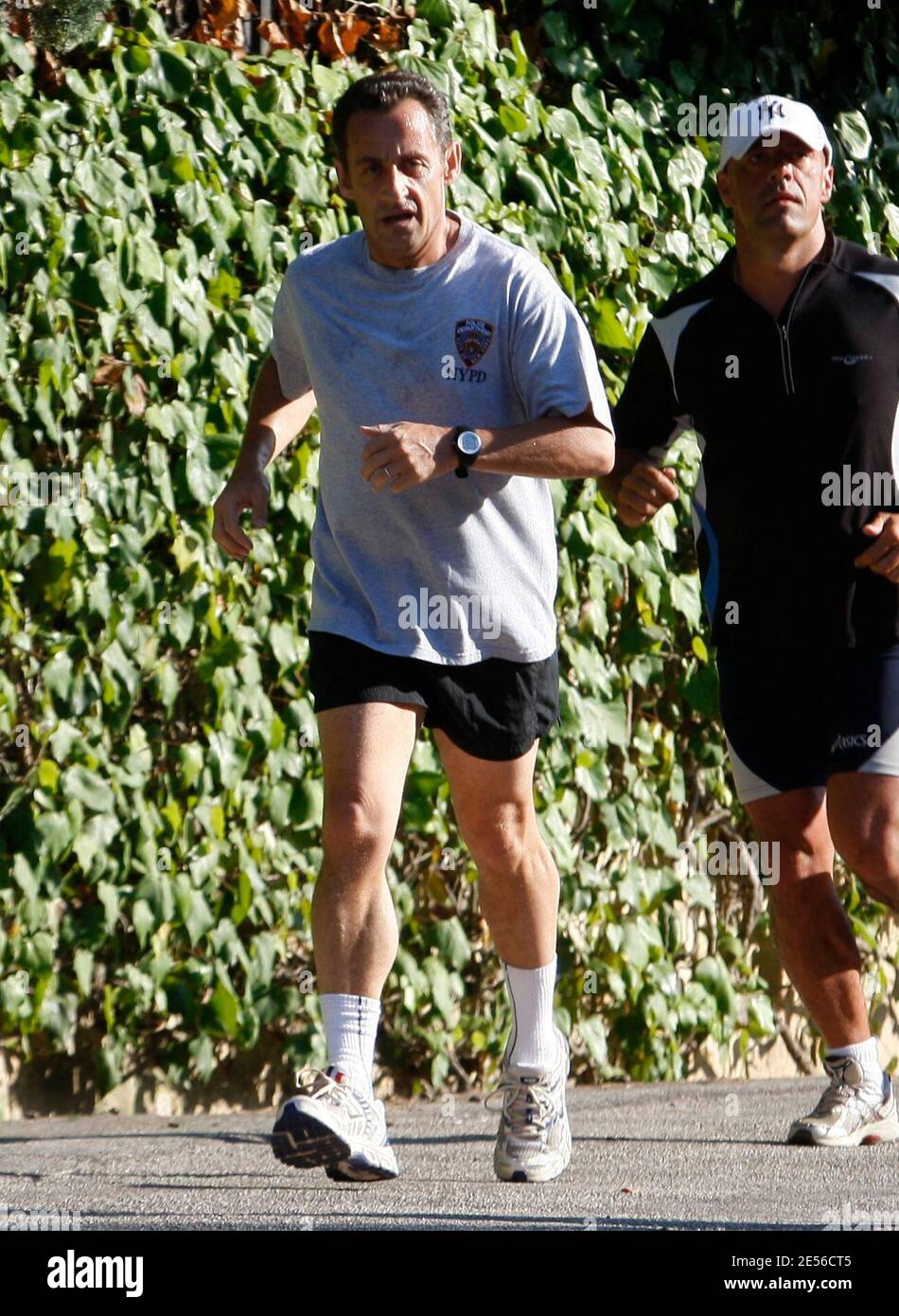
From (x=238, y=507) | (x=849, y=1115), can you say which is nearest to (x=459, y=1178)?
(x=849, y=1115)

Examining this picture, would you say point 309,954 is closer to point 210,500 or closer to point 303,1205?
point 210,500

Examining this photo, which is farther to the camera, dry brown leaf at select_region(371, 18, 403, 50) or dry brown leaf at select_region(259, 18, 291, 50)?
dry brown leaf at select_region(371, 18, 403, 50)

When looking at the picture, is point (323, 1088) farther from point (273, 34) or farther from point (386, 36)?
point (386, 36)

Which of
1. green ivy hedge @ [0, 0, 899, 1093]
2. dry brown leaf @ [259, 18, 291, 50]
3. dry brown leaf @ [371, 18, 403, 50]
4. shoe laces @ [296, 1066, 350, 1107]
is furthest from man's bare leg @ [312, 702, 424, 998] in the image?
dry brown leaf @ [371, 18, 403, 50]

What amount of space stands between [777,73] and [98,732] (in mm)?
3269

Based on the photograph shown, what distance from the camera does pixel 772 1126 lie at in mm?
4902

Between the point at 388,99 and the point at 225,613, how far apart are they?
1.51 meters

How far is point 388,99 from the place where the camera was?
3.82 meters

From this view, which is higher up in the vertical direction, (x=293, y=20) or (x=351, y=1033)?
(x=293, y=20)

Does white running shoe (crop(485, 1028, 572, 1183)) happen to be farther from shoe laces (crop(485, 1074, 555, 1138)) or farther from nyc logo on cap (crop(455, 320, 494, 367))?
nyc logo on cap (crop(455, 320, 494, 367))

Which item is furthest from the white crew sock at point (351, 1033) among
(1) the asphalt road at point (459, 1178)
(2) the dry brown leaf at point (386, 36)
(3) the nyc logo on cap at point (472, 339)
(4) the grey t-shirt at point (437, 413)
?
(2) the dry brown leaf at point (386, 36)

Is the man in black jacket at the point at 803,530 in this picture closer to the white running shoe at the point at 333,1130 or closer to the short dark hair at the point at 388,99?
the short dark hair at the point at 388,99

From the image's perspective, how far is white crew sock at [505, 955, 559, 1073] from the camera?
3977mm

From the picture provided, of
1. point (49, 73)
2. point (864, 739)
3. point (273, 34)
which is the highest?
point (273, 34)
